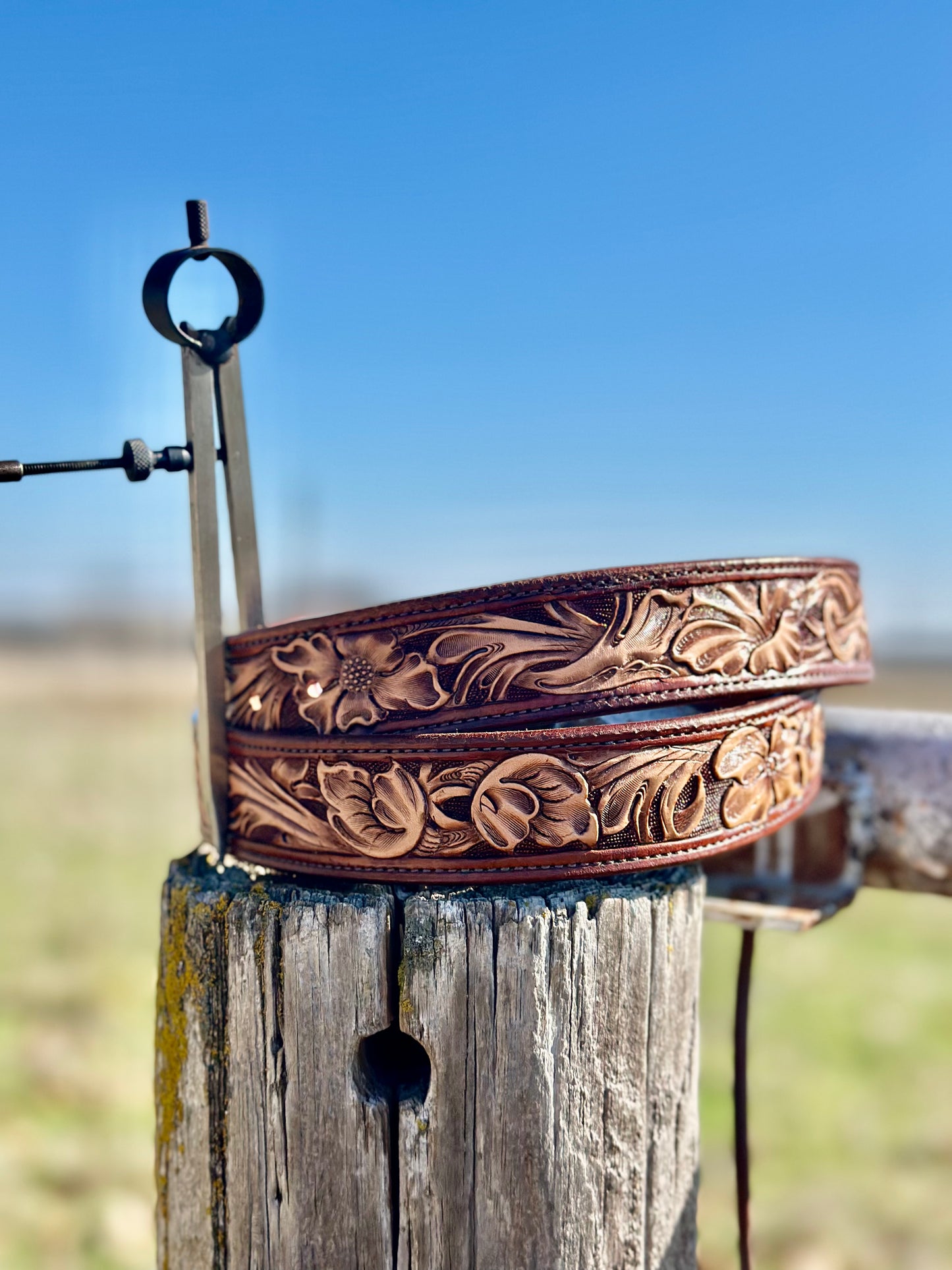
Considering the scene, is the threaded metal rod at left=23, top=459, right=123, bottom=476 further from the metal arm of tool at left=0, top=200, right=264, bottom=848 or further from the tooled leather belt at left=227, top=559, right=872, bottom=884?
the tooled leather belt at left=227, top=559, right=872, bottom=884

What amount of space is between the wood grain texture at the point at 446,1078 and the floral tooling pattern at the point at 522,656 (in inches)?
11.8

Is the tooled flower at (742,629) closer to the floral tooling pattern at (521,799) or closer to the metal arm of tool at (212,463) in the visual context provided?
the floral tooling pattern at (521,799)

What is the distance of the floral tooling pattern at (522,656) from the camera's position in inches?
52.9

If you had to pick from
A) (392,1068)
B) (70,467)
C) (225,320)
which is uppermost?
(225,320)

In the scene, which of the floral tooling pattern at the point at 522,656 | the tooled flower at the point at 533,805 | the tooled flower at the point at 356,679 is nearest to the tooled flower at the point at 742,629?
the floral tooling pattern at the point at 522,656

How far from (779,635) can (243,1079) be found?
1.11m

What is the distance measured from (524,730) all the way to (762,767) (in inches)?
16.7

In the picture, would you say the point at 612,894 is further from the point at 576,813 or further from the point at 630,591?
the point at 630,591

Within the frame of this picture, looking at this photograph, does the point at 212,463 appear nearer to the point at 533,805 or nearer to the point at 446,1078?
the point at 533,805

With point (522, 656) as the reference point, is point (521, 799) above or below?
below

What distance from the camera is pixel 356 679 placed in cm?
140

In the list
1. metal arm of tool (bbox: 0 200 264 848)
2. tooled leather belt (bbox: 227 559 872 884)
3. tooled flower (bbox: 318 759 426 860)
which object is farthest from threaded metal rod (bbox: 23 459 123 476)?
tooled flower (bbox: 318 759 426 860)

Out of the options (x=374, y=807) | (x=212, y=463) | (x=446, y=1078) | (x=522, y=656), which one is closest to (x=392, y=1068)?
(x=446, y=1078)

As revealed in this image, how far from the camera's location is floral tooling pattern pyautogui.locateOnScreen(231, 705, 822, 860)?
1.32m
